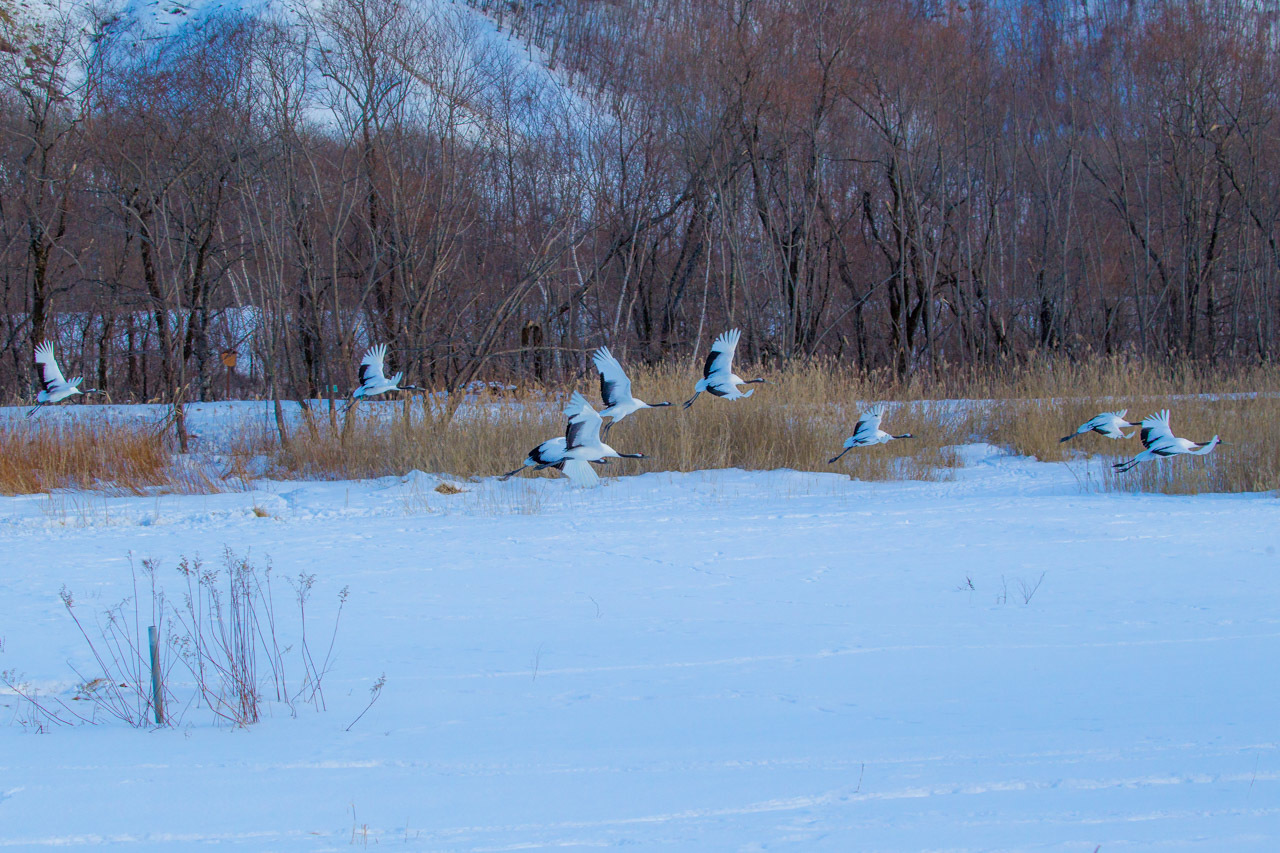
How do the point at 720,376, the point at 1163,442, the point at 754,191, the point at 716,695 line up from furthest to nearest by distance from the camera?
1. the point at 754,191
2. the point at 1163,442
3. the point at 720,376
4. the point at 716,695

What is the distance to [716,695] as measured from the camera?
377 centimetres

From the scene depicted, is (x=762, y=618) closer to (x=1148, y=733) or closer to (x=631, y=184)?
(x=1148, y=733)

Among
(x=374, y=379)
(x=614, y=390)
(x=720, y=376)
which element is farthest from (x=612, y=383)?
(x=374, y=379)

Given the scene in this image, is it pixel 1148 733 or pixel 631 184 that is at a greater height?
pixel 631 184

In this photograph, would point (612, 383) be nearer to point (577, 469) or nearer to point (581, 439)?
point (581, 439)

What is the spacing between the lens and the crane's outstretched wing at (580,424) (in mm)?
6492

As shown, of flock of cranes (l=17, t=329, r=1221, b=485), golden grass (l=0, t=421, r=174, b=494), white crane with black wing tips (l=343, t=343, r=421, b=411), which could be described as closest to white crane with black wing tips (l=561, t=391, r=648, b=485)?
flock of cranes (l=17, t=329, r=1221, b=485)

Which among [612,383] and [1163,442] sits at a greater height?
[612,383]

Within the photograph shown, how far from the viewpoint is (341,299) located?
59.5 feet

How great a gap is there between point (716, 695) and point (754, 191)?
16.8 m

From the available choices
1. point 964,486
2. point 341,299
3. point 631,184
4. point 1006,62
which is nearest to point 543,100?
point 631,184

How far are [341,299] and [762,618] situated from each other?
1504cm

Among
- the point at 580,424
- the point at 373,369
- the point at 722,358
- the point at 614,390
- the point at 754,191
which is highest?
the point at 754,191

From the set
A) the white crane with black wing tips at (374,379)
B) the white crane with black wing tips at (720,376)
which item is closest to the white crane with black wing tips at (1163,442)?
the white crane with black wing tips at (720,376)
